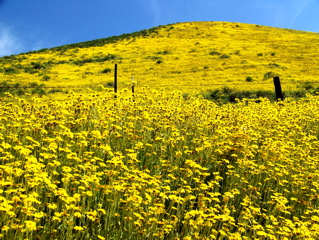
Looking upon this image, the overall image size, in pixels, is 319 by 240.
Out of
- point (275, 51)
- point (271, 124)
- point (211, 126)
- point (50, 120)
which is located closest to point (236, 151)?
point (211, 126)

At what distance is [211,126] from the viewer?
632 centimetres

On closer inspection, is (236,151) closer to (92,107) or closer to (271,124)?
(271,124)

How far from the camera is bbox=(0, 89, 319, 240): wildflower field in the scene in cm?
329

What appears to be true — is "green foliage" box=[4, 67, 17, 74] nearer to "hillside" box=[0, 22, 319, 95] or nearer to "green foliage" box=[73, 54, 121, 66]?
"hillside" box=[0, 22, 319, 95]

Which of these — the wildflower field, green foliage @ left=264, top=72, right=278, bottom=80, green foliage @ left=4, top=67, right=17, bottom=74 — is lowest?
the wildflower field

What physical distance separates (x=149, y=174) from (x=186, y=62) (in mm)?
22972

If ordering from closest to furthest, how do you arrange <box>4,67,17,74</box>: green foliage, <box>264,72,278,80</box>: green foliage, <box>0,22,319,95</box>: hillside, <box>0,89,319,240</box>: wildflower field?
<box>0,89,319,240</box>: wildflower field < <box>0,22,319,95</box>: hillside < <box>264,72,278,80</box>: green foliage < <box>4,67,17,74</box>: green foliage

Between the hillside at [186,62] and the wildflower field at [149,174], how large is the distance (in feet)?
38.4

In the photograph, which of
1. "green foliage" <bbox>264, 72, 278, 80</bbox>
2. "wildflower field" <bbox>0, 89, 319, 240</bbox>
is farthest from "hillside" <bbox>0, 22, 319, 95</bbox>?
"wildflower field" <bbox>0, 89, 319, 240</bbox>

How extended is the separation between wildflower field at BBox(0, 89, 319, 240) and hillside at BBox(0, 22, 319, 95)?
11.7 m

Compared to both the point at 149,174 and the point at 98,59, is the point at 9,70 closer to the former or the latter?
the point at 98,59

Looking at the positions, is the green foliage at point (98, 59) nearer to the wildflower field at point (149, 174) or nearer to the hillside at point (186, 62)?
the hillside at point (186, 62)

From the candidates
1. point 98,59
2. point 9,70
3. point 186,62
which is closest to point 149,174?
point 186,62

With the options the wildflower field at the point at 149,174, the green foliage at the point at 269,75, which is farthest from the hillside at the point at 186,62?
the wildflower field at the point at 149,174
